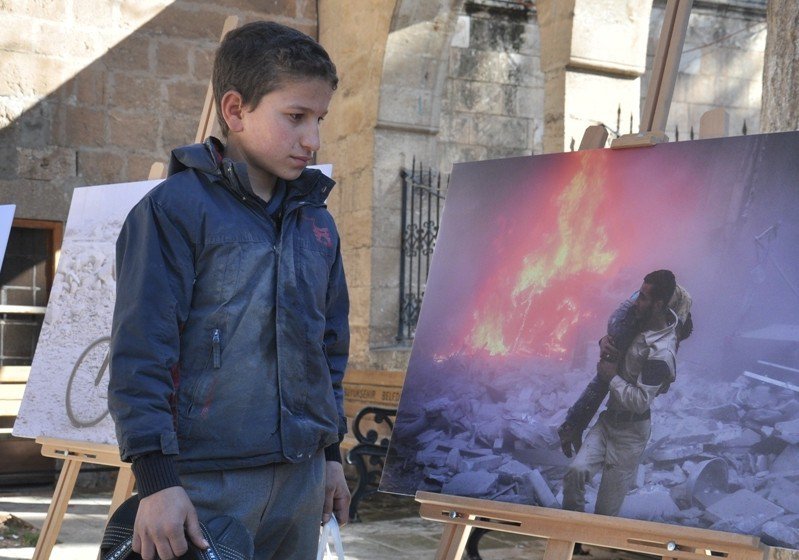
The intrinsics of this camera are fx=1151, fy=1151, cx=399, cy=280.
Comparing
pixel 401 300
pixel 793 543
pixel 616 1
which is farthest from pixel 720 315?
pixel 401 300

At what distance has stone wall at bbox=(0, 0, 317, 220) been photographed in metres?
6.84

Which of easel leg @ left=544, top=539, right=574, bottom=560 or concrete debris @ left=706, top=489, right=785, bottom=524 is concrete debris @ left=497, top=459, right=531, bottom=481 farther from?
concrete debris @ left=706, top=489, right=785, bottom=524

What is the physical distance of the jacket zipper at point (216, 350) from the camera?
174 centimetres

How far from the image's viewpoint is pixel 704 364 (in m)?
2.44

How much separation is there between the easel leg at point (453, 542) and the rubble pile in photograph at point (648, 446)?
85 millimetres

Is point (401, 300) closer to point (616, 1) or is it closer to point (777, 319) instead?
point (616, 1)

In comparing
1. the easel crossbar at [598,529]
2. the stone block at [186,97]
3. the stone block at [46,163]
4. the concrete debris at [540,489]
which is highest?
the stone block at [186,97]

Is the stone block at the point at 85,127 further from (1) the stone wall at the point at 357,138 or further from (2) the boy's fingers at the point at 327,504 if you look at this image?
(2) the boy's fingers at the point at 327,504

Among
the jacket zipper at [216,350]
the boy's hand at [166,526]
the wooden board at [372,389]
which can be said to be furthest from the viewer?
the wooden board at [372,389]

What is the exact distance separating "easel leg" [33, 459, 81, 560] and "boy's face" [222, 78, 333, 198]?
2.01 m

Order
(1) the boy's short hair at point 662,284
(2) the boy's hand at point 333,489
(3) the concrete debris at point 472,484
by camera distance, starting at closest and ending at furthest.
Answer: (2) the boy's hand at point 333,489
(1) the boy's short hair at point 662,284
(3) the concrete debris at point 472,484

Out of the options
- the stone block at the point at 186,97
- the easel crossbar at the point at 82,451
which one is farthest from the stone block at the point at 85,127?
the easel crossbar at the point at 82,451

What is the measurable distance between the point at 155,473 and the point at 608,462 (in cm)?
117

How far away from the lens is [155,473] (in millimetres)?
1638
